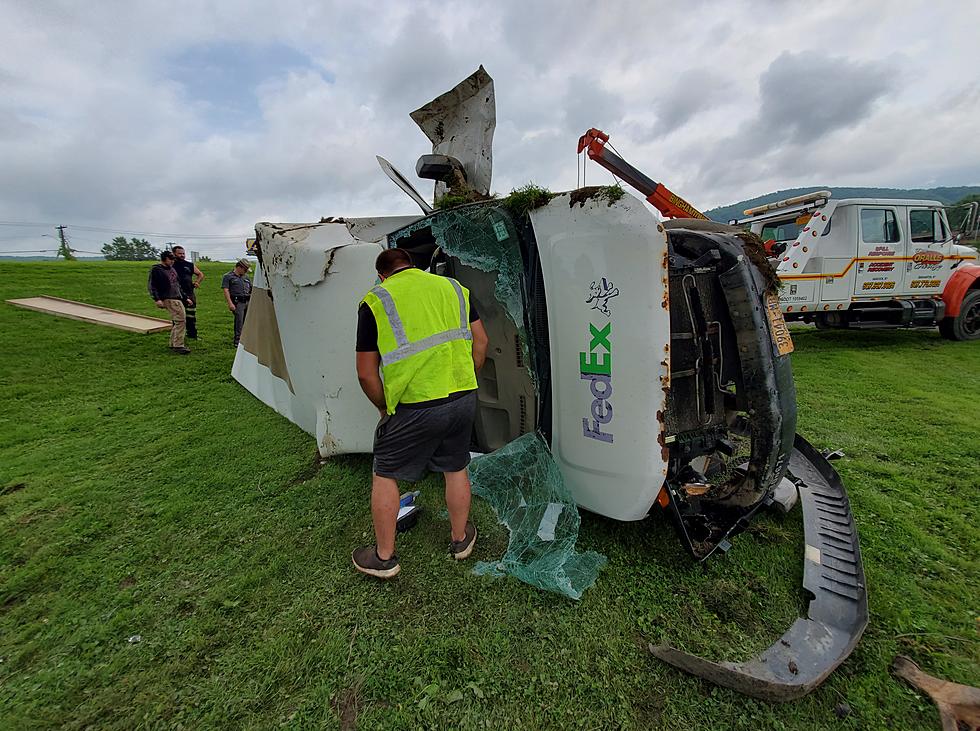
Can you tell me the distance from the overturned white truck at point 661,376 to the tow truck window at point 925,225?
669 cm

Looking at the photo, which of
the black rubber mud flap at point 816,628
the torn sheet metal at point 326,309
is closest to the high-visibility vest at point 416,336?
the torn sheet metal at point 326,309

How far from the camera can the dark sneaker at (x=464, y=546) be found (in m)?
2.13

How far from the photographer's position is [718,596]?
1.83 meters

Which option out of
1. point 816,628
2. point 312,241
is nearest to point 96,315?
point 312,241

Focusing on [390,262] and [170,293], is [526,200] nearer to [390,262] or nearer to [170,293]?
[390,262]

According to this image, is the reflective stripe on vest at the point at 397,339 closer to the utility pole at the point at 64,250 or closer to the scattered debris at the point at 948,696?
the scattered debris at the point at 948,696

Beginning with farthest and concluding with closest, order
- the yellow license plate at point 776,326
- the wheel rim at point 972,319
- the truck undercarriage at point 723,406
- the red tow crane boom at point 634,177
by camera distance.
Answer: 1. the wheel rim at point 972,319
2. the red tow crane boom at point 634,177
3. the yellow license plate at point 776,326
4. the truck undercarriage at point 723,406

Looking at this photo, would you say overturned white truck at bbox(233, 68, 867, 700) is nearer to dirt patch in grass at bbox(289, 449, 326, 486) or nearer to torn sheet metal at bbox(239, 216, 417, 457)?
torn sheet metal at bbox(239, 216, 417, 457)

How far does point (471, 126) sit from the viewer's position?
317 cm

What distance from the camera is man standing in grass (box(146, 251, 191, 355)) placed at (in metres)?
6.22

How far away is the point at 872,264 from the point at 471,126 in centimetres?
671

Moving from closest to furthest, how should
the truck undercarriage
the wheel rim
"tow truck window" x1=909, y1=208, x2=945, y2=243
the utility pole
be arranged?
the truck undercarriage, "tow truck window" x1=909, y1=208, x2=945, y2=243, the wheel rim, the utility pole

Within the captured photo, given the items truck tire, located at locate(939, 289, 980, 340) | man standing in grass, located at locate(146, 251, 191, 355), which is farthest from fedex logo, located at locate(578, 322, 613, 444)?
truck tire, located at locate(939, 289, 980, 340)

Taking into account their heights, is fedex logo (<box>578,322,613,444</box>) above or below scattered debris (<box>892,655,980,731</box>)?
above
